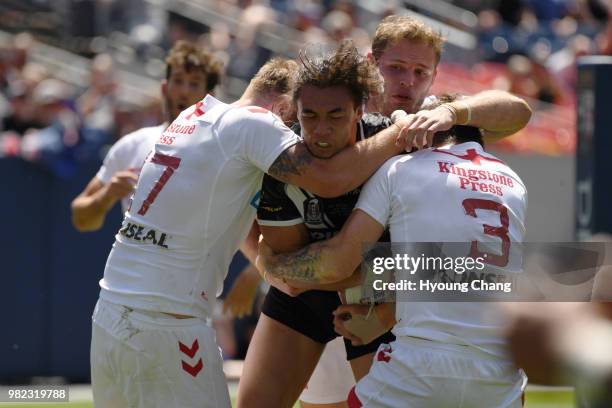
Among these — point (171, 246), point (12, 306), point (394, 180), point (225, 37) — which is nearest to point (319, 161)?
point (394, 180)

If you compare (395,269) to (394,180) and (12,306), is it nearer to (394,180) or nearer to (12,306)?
(394,180)

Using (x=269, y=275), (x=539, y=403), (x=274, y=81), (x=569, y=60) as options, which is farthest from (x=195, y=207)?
(x=569, y=60)

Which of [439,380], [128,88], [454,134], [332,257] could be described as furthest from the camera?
[128,88]

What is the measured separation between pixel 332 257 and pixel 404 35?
1.34 meters

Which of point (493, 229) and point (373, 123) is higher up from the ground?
point (373, 123)

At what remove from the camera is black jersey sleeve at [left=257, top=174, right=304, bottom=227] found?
14.6 ft

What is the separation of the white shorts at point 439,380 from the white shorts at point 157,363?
0.69 m

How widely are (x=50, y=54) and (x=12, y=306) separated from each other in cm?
460

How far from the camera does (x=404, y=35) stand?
5004 millimetres

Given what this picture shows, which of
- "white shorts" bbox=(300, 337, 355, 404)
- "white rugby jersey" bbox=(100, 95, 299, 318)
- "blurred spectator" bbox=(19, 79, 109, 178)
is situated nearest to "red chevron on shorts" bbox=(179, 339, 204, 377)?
"white rugby jersey" bbox=(100, 95, 299, 318)

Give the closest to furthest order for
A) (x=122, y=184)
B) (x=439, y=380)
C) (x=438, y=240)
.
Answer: (x=439, y=380), (x=438, y=240), (x=122, y=184)

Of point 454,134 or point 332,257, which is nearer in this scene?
point 332,257

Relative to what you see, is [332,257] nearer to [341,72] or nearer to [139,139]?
[341,72]

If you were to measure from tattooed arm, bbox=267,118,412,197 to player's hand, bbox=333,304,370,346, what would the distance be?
1.60 ft
